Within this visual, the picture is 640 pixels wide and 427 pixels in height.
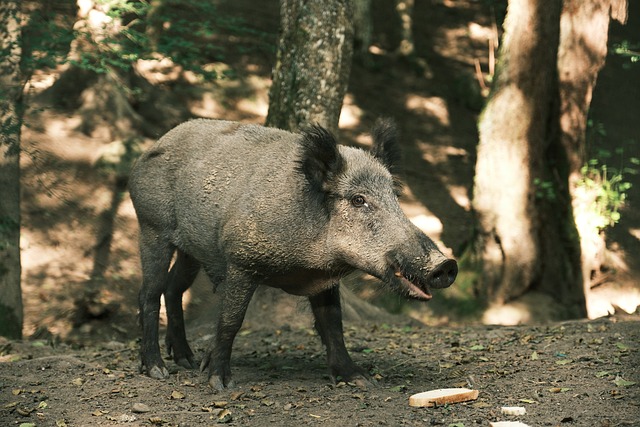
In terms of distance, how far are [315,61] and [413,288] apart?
4444 millimetres

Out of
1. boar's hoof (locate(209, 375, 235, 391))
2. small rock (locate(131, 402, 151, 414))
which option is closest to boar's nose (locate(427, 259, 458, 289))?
boar's hoof (locate(209, 375, 235, 391))

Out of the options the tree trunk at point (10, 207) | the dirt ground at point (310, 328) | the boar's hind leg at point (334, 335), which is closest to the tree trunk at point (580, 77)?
the dirt ground at point (310, 328)

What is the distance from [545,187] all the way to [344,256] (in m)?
6.40

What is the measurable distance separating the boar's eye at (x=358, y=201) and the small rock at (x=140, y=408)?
2.31 metres

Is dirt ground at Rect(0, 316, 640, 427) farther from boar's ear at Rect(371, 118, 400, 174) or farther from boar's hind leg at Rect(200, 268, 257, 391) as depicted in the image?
boar's ear at Rect(371, 118, 400, 174)

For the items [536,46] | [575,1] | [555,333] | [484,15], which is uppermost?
[484,15]

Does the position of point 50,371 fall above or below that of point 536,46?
below

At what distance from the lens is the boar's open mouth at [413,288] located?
594 cm

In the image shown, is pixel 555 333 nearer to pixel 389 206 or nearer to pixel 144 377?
pixel 389 206

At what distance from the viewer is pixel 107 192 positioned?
13.8m

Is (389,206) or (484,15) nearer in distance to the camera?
(389,206)

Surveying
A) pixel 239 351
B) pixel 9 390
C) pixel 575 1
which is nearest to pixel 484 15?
pixel 575 1

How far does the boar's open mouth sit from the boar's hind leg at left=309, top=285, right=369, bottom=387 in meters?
1.40

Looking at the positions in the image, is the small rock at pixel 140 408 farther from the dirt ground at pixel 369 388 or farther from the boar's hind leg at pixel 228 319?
the boar's hind leg at pixel 228 319
